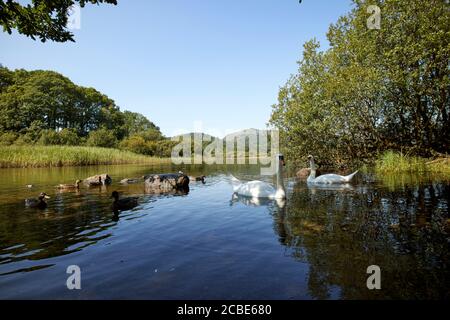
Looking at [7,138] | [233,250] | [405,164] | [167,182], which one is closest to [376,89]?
[405,164]

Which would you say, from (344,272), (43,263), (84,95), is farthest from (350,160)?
(84,95)

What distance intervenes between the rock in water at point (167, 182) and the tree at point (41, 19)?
9.53 meters

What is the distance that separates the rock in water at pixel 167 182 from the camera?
17.2 metres

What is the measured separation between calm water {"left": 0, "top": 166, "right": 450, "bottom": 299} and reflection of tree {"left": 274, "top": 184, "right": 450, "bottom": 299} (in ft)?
0.07

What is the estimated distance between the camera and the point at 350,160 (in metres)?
27.9

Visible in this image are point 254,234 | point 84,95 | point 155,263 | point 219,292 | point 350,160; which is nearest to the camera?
point 219,292

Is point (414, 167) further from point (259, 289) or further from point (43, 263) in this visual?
point (43, 263)

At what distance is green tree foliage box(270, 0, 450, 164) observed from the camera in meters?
20.6

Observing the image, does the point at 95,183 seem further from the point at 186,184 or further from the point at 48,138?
the point at 48,138

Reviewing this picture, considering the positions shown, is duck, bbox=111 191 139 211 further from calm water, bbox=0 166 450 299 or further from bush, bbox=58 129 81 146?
bush, bbox=58 129 81 146

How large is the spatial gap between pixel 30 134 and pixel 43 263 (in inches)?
2786

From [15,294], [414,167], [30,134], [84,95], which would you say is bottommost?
[15,294]

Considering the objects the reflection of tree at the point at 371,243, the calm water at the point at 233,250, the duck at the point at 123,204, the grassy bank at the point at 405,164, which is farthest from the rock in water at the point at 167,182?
the grassy bank at the point at 405,164
